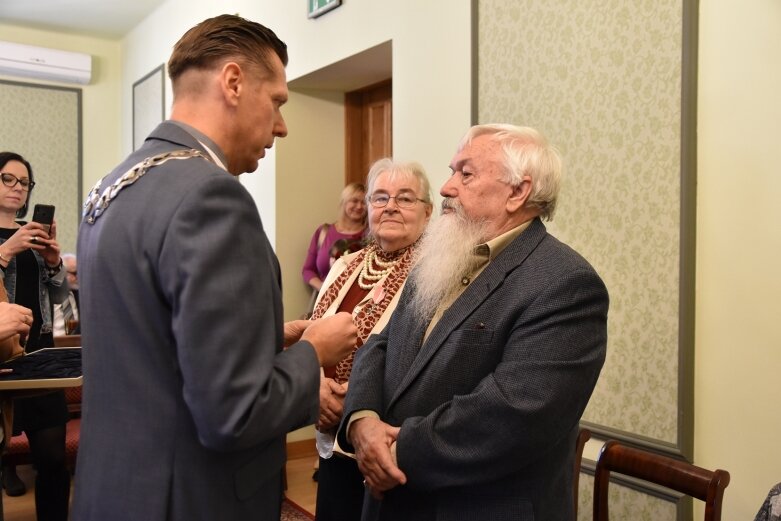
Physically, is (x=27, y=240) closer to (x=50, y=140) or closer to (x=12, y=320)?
(x=12, y=320)

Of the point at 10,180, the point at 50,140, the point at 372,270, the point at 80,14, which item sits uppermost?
the point at 80,14

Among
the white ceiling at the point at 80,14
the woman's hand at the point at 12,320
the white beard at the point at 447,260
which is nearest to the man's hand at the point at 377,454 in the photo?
the white beard at the point at 447,260

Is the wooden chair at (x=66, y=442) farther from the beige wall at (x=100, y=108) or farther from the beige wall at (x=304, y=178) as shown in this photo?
the beige wall at (x=100, y=108)

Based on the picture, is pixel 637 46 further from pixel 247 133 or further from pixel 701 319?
pixel 247 133

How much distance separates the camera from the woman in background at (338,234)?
4523 mm

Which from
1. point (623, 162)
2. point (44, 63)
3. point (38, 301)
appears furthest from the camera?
point (44, 63)

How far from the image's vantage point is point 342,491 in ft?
6.94

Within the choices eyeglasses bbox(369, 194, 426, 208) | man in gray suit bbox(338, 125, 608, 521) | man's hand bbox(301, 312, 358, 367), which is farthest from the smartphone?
man's hand bbox(301, 312, 358, 367)

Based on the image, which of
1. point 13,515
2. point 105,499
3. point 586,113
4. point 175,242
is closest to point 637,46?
point 586,113

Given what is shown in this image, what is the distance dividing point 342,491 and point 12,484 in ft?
9.32

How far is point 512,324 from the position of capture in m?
1.62

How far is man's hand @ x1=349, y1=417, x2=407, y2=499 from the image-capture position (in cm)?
161

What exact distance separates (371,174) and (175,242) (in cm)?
165

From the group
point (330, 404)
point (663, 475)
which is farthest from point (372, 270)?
point (663, 475)
